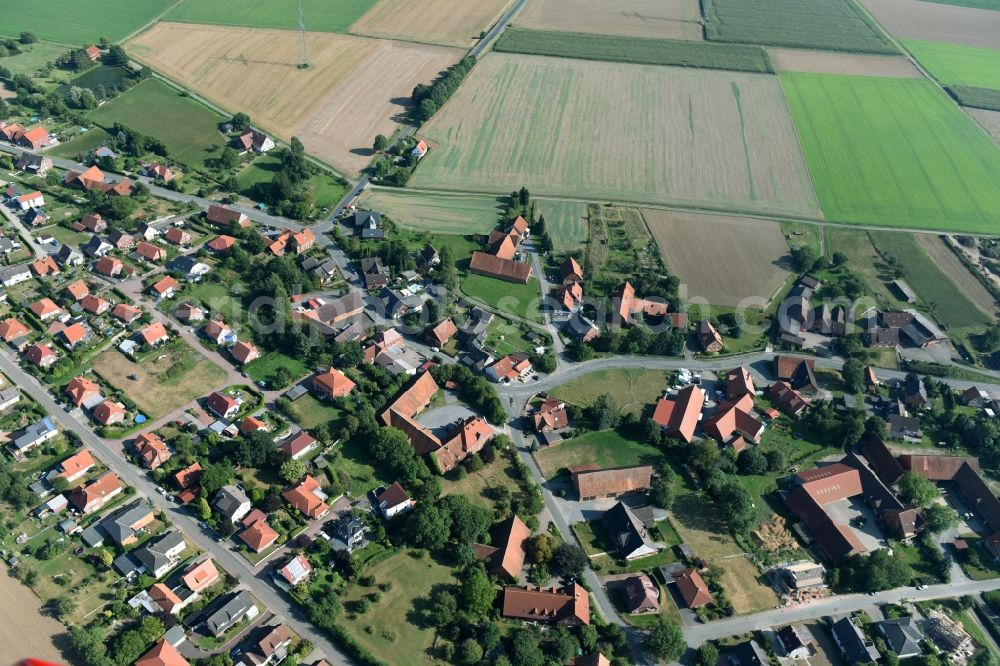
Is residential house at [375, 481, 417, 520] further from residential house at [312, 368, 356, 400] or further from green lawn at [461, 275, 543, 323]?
green lawn at [461, 275, 543, 323]

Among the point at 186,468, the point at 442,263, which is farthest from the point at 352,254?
the point at 186,468

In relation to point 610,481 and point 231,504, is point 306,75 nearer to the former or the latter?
point 231,504

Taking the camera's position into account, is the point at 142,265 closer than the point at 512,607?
No

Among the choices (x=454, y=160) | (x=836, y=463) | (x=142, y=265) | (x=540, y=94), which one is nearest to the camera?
(x=836, y=463)

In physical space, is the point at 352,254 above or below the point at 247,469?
above

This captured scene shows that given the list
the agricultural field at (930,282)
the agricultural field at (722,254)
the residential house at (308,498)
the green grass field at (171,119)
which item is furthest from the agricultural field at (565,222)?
the green grass field at (171,119)

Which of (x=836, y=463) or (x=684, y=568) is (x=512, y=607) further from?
(x=836, y=463)

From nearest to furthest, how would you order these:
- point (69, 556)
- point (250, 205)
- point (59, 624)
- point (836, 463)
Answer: point (59, 624)
point (69, 556)
point (836, 463)
point (250, 205)

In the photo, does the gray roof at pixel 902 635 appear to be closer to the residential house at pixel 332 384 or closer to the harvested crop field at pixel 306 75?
the residential house at pixel 332 384

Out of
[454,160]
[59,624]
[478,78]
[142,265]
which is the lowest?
[59,624]
